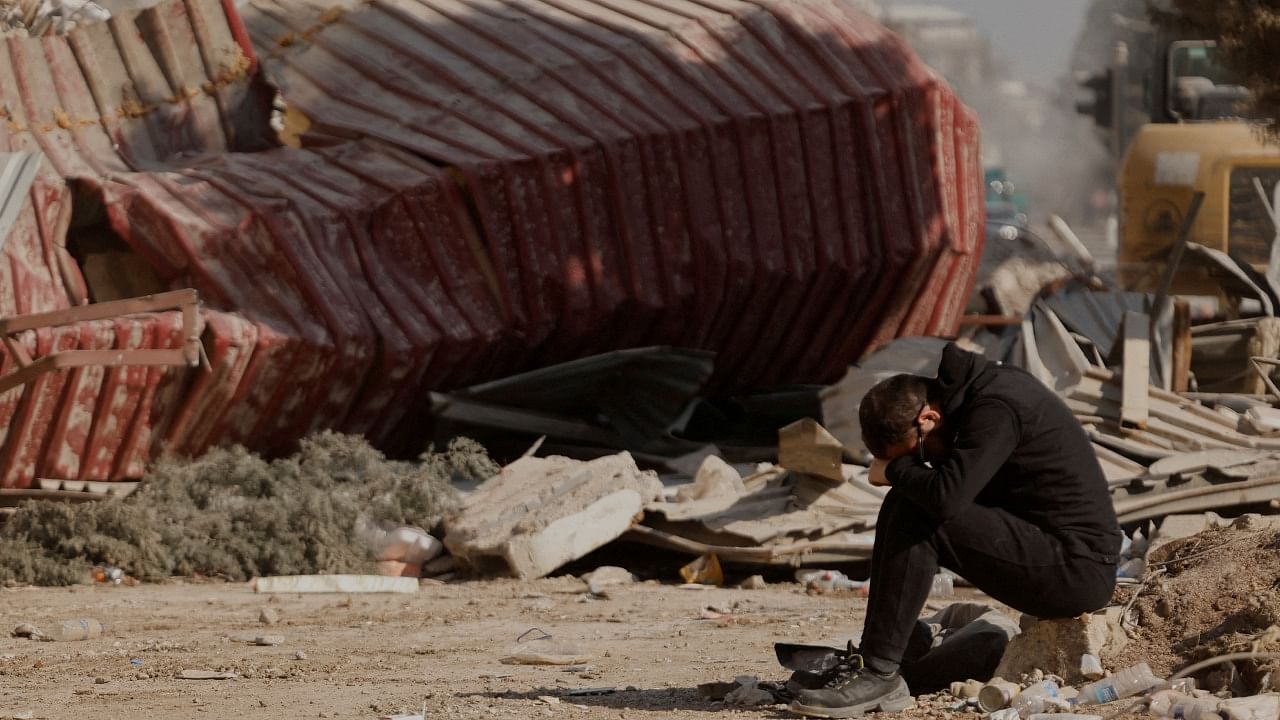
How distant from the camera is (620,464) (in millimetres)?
9188

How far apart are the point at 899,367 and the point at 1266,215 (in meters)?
7.05

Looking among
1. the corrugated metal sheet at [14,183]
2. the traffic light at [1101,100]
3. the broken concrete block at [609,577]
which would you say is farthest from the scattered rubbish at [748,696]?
the traffic light at [1101,100]

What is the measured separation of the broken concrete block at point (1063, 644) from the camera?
16.8 feet

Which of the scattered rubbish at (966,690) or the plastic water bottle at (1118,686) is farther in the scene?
the scattered rubbish at (966,690)

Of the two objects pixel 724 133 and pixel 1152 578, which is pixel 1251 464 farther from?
pixel 724 133

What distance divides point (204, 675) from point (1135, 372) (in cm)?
572

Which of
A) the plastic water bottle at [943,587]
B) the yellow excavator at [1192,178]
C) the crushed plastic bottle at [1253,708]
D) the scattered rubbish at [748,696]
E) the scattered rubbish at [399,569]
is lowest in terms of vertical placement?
the yellow excavator at [1192,178]

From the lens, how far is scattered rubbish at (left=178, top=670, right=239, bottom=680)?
6.02 metres

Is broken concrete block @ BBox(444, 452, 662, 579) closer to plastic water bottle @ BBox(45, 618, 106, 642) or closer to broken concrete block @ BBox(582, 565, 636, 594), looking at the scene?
broken concrete block @ BBox(582, 565, 636, 594)

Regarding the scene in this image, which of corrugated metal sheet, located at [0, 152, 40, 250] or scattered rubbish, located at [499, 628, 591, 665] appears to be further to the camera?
corrugated metal sheet, located at [0, 152, 40, 250]

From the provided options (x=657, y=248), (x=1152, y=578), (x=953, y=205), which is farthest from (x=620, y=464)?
(x=953, y=205)

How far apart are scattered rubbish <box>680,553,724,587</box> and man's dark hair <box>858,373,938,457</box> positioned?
3.57 m

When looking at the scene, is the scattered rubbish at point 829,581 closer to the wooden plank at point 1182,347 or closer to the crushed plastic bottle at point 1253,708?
the crushed plastic bottle at point 1253,708

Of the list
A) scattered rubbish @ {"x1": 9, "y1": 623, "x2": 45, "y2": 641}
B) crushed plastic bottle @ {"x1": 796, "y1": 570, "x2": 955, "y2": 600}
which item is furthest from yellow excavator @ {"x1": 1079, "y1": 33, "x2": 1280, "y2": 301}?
scattered rubbish @ {"x1": 9, "y1": 623, "x2": 45, "y2": 641}
